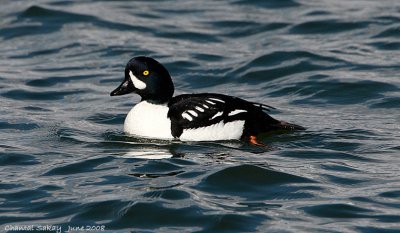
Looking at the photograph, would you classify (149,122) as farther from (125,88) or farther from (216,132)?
(216,132)

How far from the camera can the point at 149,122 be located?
→ 12461 mm

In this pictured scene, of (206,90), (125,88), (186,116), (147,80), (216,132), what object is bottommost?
(206,90)

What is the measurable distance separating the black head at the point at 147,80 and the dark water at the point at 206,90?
24.8 inches

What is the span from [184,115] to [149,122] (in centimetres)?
46

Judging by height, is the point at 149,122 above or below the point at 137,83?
below

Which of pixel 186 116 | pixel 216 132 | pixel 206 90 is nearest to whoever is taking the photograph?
pixel 186 116

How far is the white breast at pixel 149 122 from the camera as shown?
12.4m

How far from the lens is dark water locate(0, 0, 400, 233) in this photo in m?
9.96

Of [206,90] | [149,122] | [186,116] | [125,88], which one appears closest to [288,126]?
[186,116]

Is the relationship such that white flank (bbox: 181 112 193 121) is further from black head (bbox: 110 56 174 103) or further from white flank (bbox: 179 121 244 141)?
black head (bbox: 110 56 174 103)

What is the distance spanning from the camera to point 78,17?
819 inches

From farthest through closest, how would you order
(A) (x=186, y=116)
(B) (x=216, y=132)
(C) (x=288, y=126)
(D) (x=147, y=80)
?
(C) (x=288, y=126)
(D) (x=147, y=80)
(B) (x=216, y=132)
(A) (x=186, y=116)

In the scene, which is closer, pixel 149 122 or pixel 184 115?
pixel 184 115

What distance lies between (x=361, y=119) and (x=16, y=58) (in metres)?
7.03
